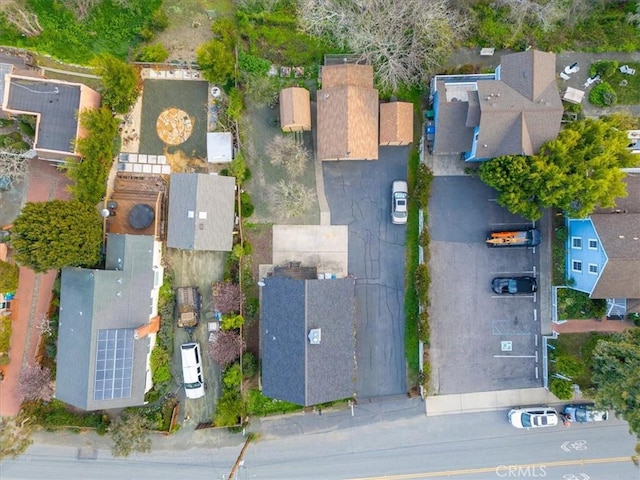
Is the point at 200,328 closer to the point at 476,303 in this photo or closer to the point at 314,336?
the point at 314,336

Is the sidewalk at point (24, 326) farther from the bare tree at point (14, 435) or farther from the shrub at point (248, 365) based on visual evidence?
the shrub at point (248, 365)

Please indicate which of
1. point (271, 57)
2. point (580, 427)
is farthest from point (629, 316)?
point (271, 57)

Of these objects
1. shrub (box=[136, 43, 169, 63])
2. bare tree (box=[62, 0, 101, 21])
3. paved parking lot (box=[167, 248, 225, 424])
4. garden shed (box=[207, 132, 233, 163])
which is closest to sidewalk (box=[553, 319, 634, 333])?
paved parking lot (box=[167, 248, 225, 424])

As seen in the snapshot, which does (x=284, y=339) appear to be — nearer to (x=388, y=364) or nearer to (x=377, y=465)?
(x=388, y=364)

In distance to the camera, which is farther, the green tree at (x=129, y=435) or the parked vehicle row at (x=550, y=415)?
the parked vehicle row at (x=550, y=415)

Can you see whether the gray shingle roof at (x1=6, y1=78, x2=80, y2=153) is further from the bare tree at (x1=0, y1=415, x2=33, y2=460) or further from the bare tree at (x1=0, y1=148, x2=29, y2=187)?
the bare tree at (x1=0, y1=415, x2=33, y2=460)

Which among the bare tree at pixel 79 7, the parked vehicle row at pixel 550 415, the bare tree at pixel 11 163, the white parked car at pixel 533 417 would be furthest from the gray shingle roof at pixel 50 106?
the parked vehicle row at pixel 550 415
